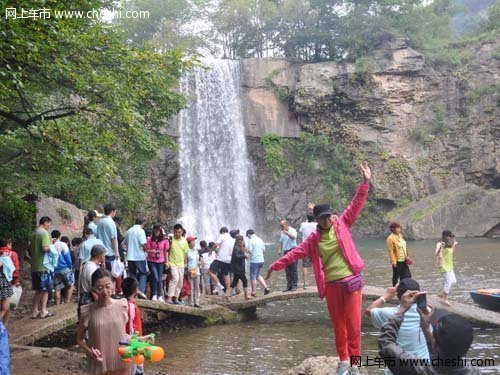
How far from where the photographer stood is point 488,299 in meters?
10.1

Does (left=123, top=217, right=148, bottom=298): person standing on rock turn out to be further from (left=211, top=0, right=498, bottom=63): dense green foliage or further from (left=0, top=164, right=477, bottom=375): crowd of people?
(left=211, top=0, right=498, bottom=63): dense green foliage

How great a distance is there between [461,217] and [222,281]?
19727 mm

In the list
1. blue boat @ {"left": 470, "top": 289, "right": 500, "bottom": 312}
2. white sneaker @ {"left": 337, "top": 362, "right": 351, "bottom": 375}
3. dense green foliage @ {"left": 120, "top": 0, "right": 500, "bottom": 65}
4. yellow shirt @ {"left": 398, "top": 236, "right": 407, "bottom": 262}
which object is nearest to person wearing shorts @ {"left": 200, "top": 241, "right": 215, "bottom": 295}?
yellow shirt @ {"left": 398, "top": 236, "right": 407, "bottom": 262}

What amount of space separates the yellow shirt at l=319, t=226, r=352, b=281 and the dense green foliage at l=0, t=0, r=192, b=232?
13.0 ft

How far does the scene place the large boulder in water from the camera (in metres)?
26.9

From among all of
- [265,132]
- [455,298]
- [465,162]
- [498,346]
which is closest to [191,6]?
[265,132]

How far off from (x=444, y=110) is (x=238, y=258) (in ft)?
84.1

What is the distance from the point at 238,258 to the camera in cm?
1055

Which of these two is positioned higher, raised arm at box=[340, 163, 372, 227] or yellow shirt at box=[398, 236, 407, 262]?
raised arm at box=[340, 163, 372, 227]

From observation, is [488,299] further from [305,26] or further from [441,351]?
[305,26]

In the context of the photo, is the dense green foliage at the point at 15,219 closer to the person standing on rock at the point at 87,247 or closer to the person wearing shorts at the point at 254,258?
the person standing on rock at the point at 87,247

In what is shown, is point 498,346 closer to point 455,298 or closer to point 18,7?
point 455,298

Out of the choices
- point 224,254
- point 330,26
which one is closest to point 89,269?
point 224,254

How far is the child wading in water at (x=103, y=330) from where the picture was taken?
4.35 meters
